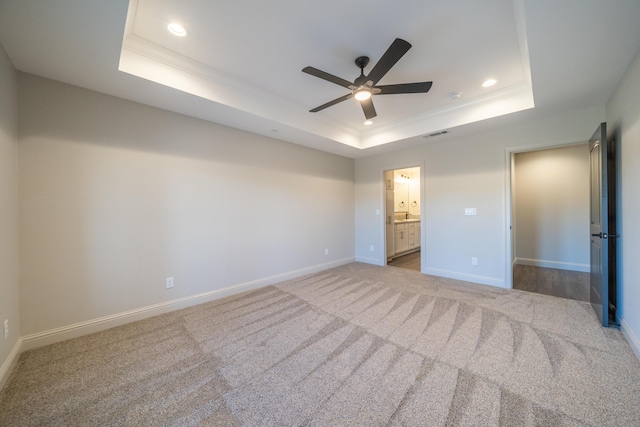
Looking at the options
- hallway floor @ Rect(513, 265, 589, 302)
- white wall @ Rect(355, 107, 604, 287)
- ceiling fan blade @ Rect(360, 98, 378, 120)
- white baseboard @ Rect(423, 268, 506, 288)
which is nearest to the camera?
ceiling fan blade @ Rect(360, 98, 378, 120)

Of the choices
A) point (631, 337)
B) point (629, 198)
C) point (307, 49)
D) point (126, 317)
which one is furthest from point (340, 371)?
point (629, 198)

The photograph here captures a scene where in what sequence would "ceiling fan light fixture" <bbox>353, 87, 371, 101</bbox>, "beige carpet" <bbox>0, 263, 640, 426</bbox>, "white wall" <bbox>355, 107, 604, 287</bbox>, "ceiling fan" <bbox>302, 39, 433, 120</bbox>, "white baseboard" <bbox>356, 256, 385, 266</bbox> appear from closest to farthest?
"beige carpet" <bbox>0, 263, 640, 426</bbox> < "ceiling fan" <bbox>302, 39, 433, 120</bbox> < "ceiling fan light fixture" <bbox>353, 87, 371, 101</bbox> < "white wall" <bbox>355, 107, 604, 287</bbox> < "white baseboard" <bbox>356, 256, 385, 266</bbox>

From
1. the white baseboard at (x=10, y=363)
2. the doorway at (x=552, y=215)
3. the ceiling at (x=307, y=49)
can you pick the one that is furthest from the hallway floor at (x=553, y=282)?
the white baseboard at (x=10, y=363)

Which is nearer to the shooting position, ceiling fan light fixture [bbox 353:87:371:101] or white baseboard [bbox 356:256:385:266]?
ceiling fan light fixture [bbox 353:87:371:101]

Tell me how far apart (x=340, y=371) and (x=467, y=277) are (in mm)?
3183

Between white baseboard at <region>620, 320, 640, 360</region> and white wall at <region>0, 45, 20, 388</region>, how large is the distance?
477 centimetres

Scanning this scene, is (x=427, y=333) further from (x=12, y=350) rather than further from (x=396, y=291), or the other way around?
(x=12, y=350)

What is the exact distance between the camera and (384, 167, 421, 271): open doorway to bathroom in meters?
5.43

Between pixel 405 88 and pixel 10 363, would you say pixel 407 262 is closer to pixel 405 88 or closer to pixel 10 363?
pixel 405 88

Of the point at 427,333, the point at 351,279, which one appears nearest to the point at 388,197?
the point at 351,279

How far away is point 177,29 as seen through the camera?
1989mm

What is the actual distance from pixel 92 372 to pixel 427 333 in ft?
9.27

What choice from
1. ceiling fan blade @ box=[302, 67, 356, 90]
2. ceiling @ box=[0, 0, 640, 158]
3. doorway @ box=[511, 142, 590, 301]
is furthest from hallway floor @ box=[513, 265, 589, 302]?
ceiling fan blade @ box=[302, 67, 356, 90]

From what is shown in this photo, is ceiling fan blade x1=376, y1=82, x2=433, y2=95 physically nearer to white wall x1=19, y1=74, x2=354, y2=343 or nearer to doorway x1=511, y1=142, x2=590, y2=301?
white wall x1=19, y1=74, x2=354, y2=343
